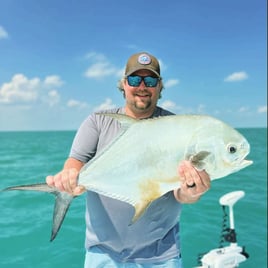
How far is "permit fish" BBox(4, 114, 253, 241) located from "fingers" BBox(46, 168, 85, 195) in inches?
1.0

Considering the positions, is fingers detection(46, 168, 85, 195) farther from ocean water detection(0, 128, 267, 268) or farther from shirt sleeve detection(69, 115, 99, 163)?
ocean water detection(0, 128, 267, 268)

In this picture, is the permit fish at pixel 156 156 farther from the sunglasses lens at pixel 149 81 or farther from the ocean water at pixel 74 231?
the ocean water at pixel 74 231

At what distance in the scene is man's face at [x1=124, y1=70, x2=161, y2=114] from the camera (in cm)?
194

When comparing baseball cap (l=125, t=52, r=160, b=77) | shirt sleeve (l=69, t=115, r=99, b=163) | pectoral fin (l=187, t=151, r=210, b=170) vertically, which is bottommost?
pectoral fin (l=187, t=151, r=210, b=170)

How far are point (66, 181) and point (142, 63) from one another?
0.75 m

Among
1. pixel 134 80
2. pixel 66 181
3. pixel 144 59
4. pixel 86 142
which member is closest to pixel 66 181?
pixel 66 181

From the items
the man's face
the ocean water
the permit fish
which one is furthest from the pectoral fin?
the ocean water

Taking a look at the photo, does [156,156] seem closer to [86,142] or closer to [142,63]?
[86,142]

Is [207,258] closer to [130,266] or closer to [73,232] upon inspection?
[130,266]

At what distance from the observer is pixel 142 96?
1.94 m

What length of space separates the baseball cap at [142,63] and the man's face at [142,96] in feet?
0.08

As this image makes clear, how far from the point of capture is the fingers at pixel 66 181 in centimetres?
158

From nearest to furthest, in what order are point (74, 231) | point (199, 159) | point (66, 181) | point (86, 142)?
point (199, 159)
point (66, 181)
point (86, 142)
point (74, 231)

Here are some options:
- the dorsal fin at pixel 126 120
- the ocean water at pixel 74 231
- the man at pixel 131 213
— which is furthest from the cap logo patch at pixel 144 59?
the ocean water at pixel 74 231
